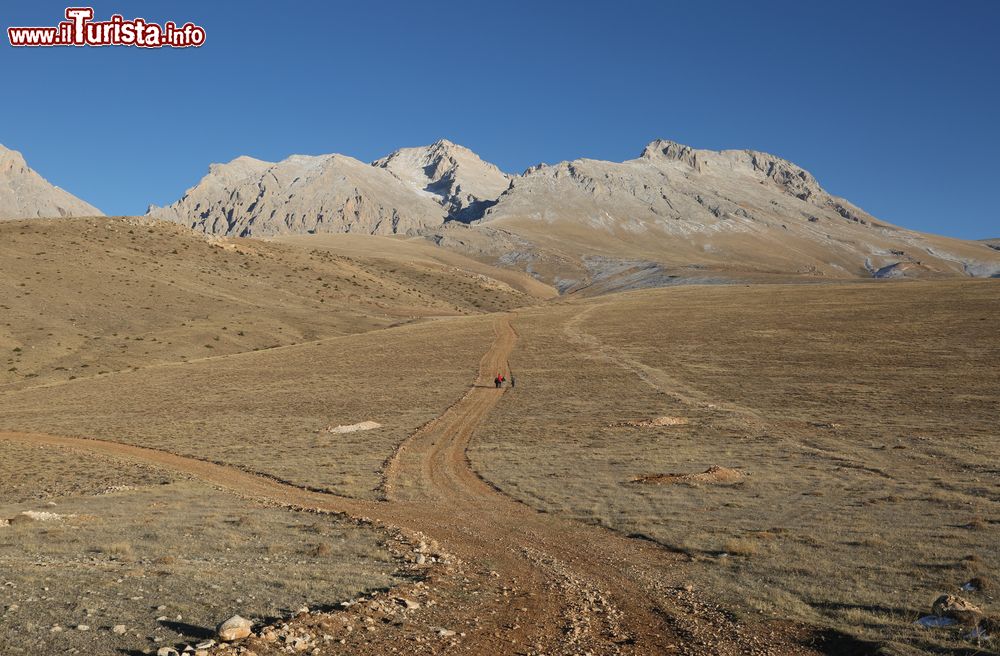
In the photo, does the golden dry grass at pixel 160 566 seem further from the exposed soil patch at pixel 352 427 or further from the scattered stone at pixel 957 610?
the exposed soil patch at pixel 352 427

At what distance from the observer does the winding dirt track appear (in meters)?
11.7

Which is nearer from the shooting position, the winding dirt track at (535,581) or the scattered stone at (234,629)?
the scattered stone at (234,629)

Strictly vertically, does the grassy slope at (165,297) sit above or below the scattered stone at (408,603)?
above

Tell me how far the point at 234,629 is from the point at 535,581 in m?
6.67

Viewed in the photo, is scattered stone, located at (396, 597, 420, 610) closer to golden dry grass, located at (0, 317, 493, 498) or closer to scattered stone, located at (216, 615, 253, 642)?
scattered stone, located at (216, 615, 253, 642)

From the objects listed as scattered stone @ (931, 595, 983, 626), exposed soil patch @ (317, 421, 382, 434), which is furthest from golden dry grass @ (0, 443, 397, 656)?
exposed soil patch @ (317, 421, 382, 434)

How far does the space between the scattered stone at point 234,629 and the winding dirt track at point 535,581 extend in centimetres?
167

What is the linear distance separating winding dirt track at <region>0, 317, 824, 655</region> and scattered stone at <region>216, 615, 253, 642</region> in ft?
5.48

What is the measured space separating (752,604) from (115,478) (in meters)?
25.2

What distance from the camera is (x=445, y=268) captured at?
170 metres

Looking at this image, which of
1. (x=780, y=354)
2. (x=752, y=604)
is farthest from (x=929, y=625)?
(x=780, y=354)

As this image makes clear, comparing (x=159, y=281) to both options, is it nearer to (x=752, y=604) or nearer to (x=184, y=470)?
(x=184, y=470)

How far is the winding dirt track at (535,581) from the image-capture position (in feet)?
38.3

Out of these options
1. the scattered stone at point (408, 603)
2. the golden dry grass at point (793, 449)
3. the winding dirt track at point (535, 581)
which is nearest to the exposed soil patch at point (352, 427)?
the golden dry grass at point (793, 449)
